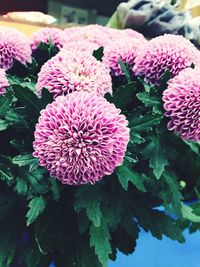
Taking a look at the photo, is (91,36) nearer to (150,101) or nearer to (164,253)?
(150,101)

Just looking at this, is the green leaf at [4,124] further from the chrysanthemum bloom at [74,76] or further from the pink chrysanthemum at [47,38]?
the pink chrysanthemum at [47,38]

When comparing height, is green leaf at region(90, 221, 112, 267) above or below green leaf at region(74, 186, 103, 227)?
below

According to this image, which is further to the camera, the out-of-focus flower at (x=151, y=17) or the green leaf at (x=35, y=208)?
the out-of-focus flower at (x=151, y=17)

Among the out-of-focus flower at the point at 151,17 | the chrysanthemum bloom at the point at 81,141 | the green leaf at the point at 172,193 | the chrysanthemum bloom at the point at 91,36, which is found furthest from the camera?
the out-of-focus flower at the point at 151,17

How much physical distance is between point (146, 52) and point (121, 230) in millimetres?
236

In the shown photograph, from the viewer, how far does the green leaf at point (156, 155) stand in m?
0.56

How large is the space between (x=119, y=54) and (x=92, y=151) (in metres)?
0.23

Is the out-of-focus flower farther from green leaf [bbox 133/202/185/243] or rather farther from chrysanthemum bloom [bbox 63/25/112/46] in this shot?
green leaf [bbox 133/202/185/243]

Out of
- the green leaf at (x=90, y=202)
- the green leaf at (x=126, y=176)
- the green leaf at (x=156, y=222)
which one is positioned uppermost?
the green leaf at (x=126, y=176)

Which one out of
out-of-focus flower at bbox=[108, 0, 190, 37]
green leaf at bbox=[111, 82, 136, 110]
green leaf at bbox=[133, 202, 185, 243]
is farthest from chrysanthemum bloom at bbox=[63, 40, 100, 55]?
out-of-focus flower at bbox=[108, 0, 190, 37]

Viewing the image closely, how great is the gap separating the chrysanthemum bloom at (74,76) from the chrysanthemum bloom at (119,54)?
74 millimetres

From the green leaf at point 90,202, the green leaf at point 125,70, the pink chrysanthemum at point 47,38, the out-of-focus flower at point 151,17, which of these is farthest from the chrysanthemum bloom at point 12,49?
the out-of-focus flower at point 151,17

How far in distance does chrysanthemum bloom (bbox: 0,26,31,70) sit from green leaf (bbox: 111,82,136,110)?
204 millimetres

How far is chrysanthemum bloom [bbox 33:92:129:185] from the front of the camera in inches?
19.1
